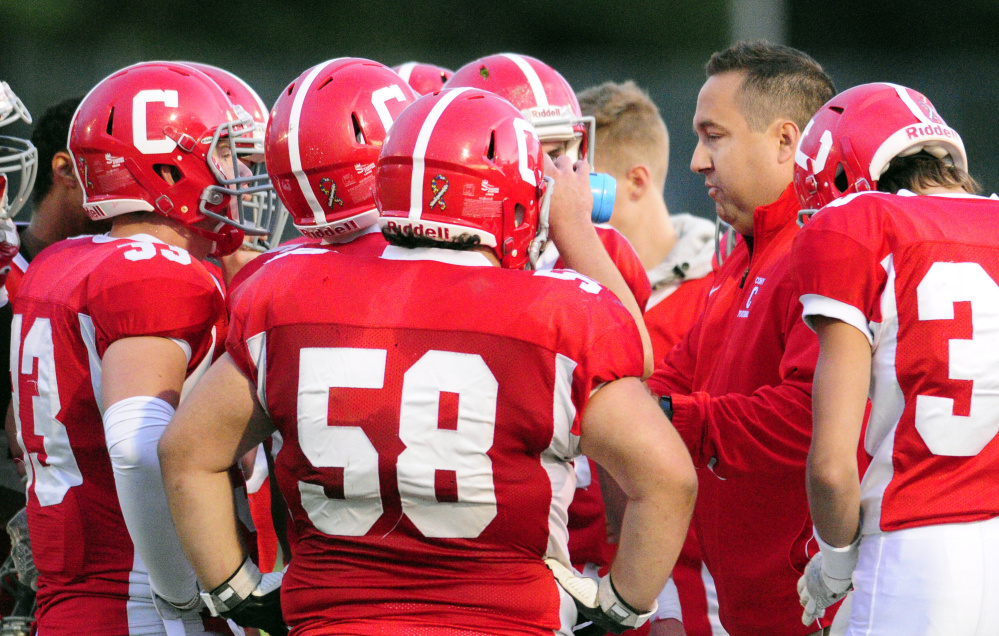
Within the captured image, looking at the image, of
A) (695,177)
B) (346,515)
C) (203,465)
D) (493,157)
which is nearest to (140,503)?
(203,465)

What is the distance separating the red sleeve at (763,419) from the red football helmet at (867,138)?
14.5 inches

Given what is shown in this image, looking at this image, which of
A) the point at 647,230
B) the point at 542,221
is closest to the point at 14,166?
the point at 542,221

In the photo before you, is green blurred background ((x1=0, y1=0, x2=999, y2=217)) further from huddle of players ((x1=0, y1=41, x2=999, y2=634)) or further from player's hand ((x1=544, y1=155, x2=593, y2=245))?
huddle of players ((x1=0, y1=41, x2=999, y2=634))

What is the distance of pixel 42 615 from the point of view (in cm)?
288

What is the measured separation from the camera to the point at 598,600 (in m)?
2.32

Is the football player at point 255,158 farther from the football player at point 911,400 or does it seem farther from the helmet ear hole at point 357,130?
the football player at point 911,400

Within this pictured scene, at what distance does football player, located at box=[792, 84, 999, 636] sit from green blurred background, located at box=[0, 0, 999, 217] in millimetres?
7878

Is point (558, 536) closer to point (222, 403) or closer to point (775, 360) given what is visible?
point (222, 403)

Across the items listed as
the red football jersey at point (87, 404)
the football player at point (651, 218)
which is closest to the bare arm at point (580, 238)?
the red football jersey at point (87, 404)

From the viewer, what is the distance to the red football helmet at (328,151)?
281 centimetres

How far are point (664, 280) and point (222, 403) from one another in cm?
296

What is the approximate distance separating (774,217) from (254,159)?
1703mm

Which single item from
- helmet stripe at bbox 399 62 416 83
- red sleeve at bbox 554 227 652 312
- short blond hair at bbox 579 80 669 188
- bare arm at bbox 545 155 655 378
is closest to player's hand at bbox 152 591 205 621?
bare arm at bbox 545 155 655 378

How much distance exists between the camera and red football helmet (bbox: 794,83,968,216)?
2.68m
